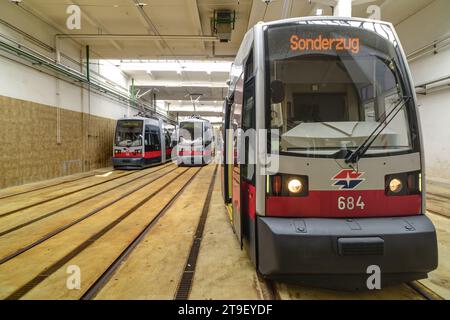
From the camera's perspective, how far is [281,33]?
7.89 ft

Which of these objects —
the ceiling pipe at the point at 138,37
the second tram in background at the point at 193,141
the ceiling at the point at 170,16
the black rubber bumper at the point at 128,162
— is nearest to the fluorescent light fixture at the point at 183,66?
the ceiling at the point at 170,16

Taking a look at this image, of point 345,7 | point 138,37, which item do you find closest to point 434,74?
point 345,7

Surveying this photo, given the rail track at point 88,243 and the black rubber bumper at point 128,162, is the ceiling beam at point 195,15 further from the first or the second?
the black rubber bumper at point 128,162

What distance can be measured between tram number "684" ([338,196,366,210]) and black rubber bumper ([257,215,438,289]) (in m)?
0.15

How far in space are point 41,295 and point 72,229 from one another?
1.94 m

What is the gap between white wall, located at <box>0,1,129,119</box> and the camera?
788cm

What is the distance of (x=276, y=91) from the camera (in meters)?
2.33

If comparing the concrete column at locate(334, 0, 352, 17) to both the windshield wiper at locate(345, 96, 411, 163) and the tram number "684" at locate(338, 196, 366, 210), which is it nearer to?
the windshield wiper at locate(345, 96, 411, 163)

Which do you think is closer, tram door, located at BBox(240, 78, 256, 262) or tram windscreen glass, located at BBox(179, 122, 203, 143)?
tram door, located at BBox(240, 78, 256, 262)

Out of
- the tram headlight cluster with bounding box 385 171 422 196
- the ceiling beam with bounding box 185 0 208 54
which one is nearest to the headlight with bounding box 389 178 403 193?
the tram headlight cluster with bounding box 385 171 422 196

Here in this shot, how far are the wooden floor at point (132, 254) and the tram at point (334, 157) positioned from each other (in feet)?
1.47

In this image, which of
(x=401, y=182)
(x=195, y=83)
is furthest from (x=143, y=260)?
(x=195, y=83)

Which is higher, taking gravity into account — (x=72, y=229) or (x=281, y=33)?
(x=281, y=33)

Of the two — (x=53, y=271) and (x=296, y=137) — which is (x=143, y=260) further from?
(x=296, y=137)
